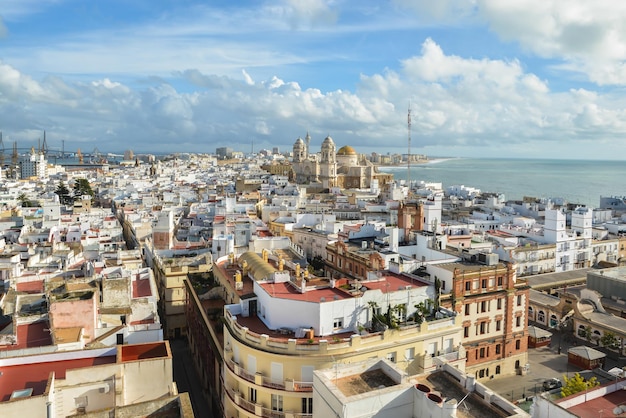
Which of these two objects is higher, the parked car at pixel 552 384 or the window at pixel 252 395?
the window at pixel 252 395

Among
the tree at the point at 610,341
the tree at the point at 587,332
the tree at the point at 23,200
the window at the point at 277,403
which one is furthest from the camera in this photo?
the tree at the point at 23,200

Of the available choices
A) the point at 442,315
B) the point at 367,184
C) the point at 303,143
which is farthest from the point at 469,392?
the point at 303,143

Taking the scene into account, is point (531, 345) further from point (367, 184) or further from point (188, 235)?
point (367, 184)

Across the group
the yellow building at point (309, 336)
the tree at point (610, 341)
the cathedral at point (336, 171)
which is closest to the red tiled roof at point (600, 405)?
the yellow building at point (309, 336)

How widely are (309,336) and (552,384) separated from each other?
17944 millimetres

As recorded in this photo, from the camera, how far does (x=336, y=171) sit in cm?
14800

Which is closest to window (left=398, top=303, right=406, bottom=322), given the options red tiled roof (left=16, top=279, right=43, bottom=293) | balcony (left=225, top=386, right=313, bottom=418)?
balcony (left=225, top=386, right=313, bottom=418)

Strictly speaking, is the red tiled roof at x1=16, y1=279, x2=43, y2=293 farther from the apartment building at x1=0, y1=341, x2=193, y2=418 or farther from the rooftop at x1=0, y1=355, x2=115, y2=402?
the apartment building at x1=0, y1=341, x2=193, y2=418

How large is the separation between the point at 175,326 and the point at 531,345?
2786 centimetres

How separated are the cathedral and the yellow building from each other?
97.5m

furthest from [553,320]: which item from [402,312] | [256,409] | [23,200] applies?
[23,200]

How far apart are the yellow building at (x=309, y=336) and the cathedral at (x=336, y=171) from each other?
9752 centimetres

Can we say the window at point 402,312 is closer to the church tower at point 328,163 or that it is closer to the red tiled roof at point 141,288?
the red tiled roof at point 141,288

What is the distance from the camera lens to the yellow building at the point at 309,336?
74.3 ft
